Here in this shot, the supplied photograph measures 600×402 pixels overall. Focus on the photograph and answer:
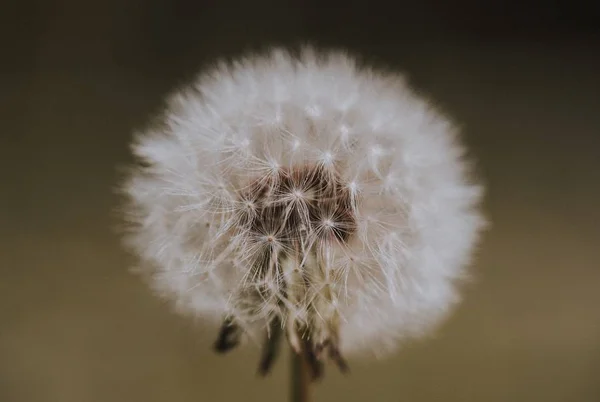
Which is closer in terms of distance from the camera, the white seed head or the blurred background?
the white seed head

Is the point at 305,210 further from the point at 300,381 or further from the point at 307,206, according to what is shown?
the point at 300,381

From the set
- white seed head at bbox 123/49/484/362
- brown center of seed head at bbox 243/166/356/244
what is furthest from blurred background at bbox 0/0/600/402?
brown center of seed head at bbox 243/166/356/244

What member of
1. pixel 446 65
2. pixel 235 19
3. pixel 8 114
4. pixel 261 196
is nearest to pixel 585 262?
pixel 446 65

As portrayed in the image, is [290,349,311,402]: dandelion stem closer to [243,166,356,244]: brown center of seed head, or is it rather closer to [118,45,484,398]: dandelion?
[118,45,484,398]: dandelion

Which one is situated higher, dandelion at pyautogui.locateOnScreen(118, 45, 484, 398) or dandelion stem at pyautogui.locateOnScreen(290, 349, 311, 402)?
dandelion at pyautogui.locateOnScreen(118, 45, 484, 398)

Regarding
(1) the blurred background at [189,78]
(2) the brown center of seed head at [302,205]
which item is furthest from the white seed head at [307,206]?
(1) the blurred background at [189,78]

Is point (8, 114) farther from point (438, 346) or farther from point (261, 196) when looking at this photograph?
point (438, 346)
